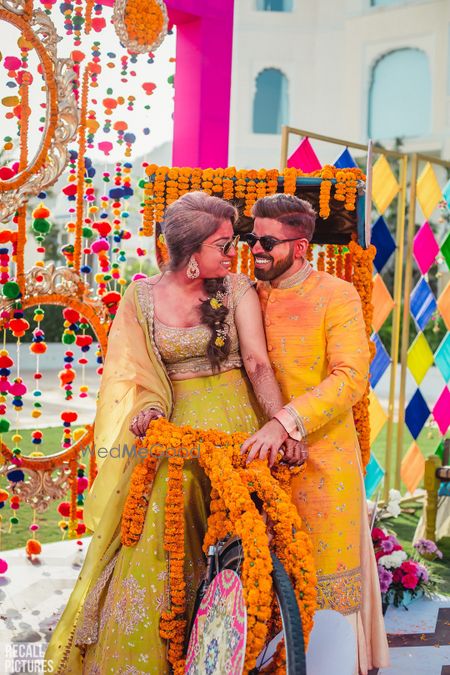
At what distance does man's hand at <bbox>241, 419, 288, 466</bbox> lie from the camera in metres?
2.50

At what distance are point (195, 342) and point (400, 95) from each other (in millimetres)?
13680

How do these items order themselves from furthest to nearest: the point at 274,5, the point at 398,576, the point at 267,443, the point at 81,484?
the point at 274,5 → the point at 81,484 → the point at 398,576 → the point at 267,443

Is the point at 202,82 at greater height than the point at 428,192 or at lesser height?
greater

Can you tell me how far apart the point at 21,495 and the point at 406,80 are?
41.3 feet

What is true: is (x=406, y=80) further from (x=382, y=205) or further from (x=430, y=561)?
(x=430, y=561)

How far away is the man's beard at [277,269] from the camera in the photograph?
2836 millimetres

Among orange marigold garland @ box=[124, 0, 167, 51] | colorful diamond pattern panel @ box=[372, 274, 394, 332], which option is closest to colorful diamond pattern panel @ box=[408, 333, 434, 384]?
colorful diamond pattern panel @ box=[372, 274, 394, 332]

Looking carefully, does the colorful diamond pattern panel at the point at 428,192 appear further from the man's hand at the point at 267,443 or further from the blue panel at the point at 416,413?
the man's hand at the point at 267,443

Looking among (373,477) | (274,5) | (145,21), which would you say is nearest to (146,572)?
(145,21)

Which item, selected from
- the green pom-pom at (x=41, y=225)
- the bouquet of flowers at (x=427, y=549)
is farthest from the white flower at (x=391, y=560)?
the green pom-pom at (x=41, y=225)

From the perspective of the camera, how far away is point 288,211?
9.22ft

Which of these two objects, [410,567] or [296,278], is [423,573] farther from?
[296,278]

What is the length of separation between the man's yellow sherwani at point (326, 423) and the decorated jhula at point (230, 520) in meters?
0.29

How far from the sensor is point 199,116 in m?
4.46
